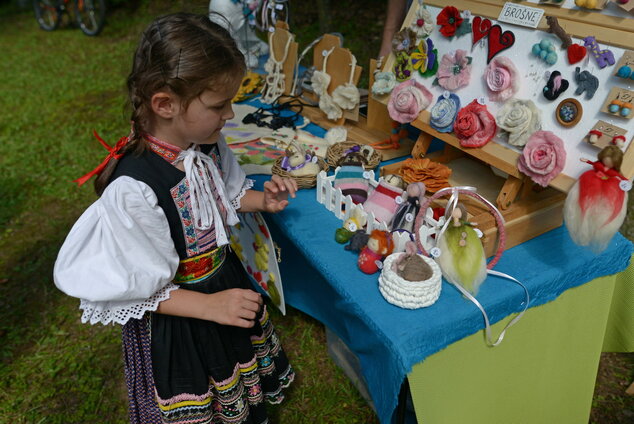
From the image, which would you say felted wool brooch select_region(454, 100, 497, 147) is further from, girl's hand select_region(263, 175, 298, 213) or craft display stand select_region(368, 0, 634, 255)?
girl's hand select_region(263, 175, 298, 213)

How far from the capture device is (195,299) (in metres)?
1.12

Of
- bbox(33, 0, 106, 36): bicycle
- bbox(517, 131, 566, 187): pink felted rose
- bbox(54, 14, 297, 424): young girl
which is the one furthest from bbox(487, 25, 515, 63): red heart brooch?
bbox(33, 0, 106, 36): bicycle

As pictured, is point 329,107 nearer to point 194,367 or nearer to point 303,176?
point 303,176

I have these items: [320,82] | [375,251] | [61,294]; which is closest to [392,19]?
[320,82]

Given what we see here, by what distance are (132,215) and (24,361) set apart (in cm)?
167

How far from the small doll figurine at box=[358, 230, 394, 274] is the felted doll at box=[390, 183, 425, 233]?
0.24ft

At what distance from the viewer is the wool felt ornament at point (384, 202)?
4.26ft

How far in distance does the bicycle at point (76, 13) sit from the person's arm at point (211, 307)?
7.07 meters

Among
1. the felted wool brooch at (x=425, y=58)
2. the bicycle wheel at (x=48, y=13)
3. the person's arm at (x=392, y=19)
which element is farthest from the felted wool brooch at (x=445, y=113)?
the bicycle wheel at (x=48, y=13)

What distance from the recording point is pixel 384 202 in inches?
51.6

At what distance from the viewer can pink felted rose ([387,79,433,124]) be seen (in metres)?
1.50

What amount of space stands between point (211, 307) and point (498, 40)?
1.03 meters

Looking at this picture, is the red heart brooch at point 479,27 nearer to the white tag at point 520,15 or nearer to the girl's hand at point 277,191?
the white tag at point 520,15

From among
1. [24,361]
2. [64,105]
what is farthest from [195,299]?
[64,105]
